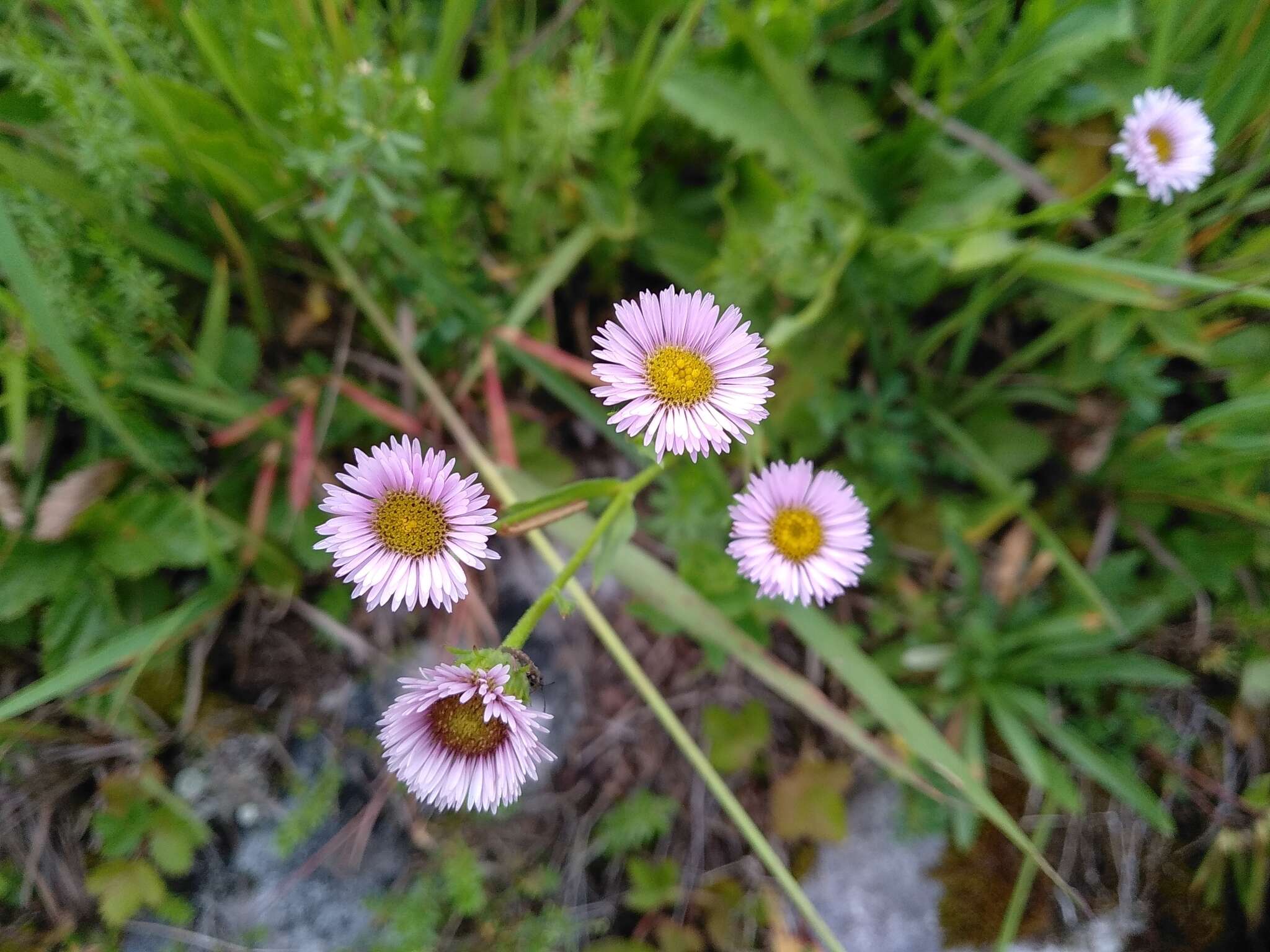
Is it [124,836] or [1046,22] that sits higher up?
[1046,22]

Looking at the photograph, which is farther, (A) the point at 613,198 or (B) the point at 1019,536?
(B) the point at 1019,536

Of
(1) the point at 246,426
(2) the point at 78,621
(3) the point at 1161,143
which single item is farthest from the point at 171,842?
(3) the point at 1161,143

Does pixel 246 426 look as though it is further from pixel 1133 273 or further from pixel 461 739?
pixel 1133 273

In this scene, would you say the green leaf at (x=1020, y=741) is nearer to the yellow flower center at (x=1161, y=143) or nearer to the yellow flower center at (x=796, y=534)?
the yellow flower center at (x=796, y=534)

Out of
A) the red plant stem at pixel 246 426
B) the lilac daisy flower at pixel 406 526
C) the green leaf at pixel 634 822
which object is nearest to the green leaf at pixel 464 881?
the green leaf at pixel 634 822

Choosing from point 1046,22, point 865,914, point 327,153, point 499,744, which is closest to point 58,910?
point 499,744

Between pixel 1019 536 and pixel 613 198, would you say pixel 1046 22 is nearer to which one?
pixel 613 198

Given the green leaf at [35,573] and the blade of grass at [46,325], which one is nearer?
the blade of grass at [46,325]
